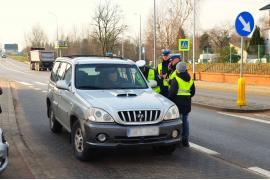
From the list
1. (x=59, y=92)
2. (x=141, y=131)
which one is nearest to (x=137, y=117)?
(x=141, y=131)

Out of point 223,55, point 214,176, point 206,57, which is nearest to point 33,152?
point 214,176

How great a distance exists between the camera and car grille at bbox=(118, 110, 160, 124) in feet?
21.5

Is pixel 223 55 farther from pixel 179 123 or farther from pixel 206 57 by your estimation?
pixel 179 123

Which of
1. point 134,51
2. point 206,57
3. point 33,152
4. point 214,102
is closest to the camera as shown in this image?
point 33,152

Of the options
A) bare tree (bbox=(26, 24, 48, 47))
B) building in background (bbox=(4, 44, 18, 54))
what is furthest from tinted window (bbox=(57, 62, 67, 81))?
building in background (bbox=(4, 44, 18, 54))

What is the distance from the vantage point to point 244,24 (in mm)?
13672

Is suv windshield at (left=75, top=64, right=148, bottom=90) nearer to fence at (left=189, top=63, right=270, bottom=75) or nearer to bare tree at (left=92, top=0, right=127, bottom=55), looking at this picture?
fence at (left=189, top=63, right=270, bottom=75)

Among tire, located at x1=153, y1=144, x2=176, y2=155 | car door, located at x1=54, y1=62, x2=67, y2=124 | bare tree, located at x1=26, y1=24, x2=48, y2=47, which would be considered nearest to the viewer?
tire, located at x1=153, y1=144, x2=176, y2=155

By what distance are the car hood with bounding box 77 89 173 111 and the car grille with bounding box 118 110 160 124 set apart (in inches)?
2.4

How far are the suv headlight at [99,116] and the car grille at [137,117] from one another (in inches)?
7.0

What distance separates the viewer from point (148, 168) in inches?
259

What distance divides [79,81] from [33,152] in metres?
1.47

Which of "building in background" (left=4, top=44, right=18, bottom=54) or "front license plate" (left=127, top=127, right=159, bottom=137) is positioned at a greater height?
"building in background" (left=4, top=44, right=18, bottom=54)

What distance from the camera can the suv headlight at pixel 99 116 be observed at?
6.54 metres
